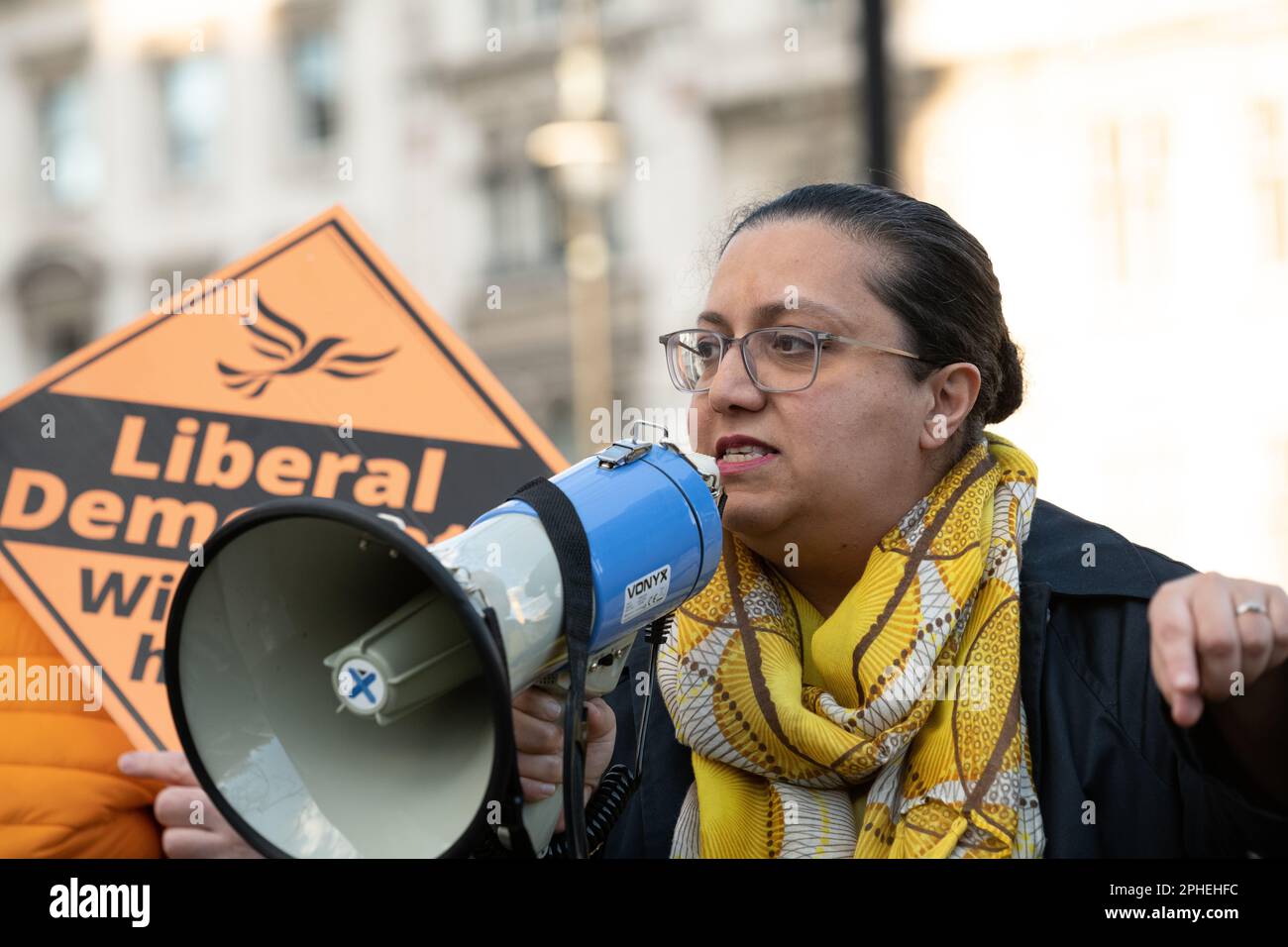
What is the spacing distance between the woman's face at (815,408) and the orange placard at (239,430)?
54 centimetres

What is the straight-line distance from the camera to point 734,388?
223cm

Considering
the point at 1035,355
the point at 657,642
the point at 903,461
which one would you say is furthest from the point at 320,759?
the point at 1035,355

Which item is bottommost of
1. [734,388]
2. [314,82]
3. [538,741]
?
[538,741]

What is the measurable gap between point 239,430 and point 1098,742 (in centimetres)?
144

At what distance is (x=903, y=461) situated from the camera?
2.36 m

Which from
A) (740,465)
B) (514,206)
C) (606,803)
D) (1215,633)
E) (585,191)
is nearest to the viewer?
(1215,633)

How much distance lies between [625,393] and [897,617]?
53.5ft

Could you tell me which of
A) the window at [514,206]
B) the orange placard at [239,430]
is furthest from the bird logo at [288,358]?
the window at [514,206]

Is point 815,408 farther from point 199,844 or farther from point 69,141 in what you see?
point 69,141

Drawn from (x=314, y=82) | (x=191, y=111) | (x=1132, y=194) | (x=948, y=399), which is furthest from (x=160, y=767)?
(x=191, y=111)

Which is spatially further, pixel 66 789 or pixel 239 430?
pixel 239 430

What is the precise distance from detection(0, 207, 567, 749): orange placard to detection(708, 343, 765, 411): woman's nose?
534mm

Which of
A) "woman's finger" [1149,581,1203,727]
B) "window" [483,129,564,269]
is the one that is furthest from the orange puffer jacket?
"window" [483,129,564,269]
